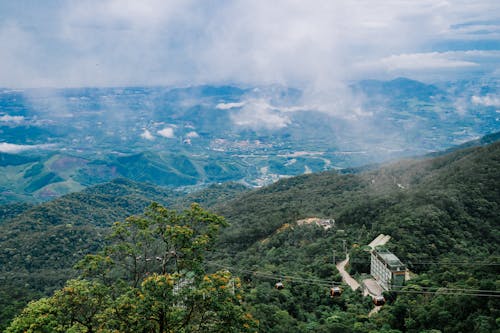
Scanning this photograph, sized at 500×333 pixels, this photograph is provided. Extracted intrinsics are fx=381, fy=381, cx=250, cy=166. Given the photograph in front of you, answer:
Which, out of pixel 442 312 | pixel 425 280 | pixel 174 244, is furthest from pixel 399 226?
pixel 174 244

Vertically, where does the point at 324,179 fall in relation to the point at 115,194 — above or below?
above

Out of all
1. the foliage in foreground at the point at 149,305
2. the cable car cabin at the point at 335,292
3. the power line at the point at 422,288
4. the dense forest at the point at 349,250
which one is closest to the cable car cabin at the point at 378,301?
the dense forest at the point at 349,250

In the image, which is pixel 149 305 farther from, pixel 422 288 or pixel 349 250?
pixel 349 250

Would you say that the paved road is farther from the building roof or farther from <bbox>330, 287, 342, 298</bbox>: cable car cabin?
<bbox>330, 287, 342, 298</bbox>: cable car cabin

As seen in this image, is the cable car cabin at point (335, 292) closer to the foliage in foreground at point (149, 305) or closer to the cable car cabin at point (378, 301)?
the cable car cabin at point (378, 301)

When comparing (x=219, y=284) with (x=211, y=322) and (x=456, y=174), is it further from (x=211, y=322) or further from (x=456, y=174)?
(x=456, y=174)

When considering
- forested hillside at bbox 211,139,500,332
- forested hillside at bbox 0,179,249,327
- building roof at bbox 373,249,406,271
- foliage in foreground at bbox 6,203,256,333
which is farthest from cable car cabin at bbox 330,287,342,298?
forested hillside at bbox 0,179,249,327

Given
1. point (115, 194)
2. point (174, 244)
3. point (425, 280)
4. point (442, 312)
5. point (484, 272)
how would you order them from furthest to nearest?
1. point (115, 194)
2. point (425, 280)
3. point (484, 272)
4. point (442, 312)
5. point (174, 244)
